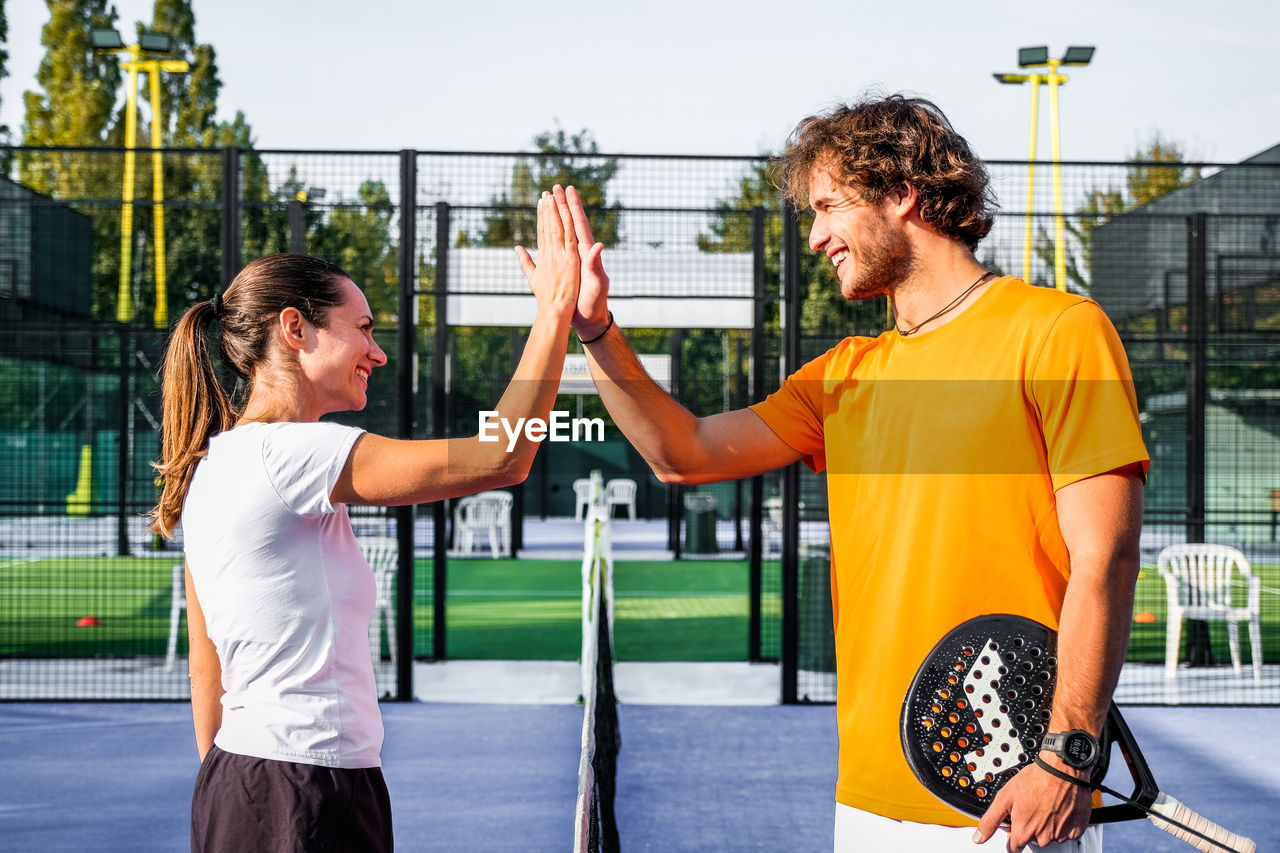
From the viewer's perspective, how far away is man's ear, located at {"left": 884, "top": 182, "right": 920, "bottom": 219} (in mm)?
2145

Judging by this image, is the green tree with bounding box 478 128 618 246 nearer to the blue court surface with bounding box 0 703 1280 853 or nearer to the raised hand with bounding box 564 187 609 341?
the raised hand with bounding box 564 187 609 341

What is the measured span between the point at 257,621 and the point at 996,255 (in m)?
7.33

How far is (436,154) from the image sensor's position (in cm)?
718

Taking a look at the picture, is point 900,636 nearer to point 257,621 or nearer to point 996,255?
point 257,621

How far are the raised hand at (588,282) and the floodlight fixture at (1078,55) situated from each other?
37.1ft

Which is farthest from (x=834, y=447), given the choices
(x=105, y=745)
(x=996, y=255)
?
(x=996, y=255)

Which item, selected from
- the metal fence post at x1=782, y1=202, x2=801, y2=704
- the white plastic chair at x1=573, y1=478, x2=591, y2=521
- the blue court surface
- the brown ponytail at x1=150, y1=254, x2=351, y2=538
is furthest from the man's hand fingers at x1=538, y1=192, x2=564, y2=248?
the white plastic chair at x1=573, y1=478, x2=591, y2=521

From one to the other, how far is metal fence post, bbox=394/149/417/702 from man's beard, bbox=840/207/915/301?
5.28 m

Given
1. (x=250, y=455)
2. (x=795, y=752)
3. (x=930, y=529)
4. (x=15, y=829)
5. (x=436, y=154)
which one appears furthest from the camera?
(x=436, y=154)

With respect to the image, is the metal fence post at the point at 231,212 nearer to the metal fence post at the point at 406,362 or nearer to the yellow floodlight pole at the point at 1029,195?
the metal fence post at the point at 406,362

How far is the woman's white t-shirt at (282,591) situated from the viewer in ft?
5.76

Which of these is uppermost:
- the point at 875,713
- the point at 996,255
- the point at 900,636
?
the point at 996,255

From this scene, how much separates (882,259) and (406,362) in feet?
17.7

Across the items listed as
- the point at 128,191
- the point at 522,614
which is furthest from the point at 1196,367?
the point at 128,191
